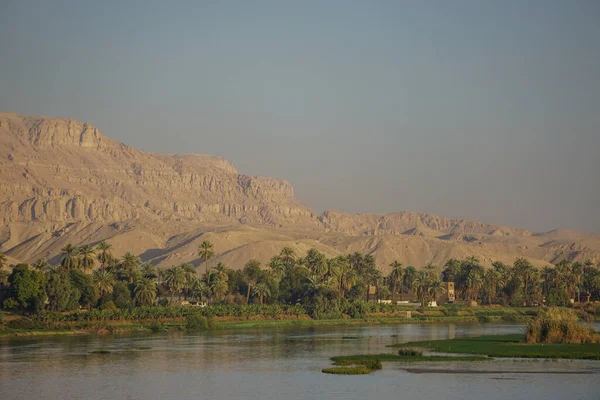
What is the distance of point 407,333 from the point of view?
348 ft

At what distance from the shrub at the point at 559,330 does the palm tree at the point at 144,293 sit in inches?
2355

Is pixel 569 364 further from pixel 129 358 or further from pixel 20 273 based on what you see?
pixel 20 273

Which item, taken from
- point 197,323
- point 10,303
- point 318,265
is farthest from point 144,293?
point 318,265

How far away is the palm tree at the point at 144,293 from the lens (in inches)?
4906

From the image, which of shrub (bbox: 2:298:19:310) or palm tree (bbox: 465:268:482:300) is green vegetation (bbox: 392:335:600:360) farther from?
palm tree (bbox: 465:268:482:300)

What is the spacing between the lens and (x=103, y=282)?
392ft

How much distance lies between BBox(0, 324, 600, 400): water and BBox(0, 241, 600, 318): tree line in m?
20.4

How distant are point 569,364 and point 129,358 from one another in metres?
37.2

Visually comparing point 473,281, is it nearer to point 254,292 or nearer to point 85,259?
point 254,292

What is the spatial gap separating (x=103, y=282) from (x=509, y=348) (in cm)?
6193

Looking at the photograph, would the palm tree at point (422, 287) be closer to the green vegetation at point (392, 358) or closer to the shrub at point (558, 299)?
the shrub at point (558, 299)

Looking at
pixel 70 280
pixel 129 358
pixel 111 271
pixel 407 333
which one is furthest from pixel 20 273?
pixel 407 333

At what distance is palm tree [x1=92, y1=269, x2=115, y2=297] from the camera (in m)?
119

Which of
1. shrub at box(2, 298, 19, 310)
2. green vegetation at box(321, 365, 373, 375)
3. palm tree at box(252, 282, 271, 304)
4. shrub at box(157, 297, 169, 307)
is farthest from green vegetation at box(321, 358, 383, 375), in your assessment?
shrub at box(157, 297, 169, 307)
